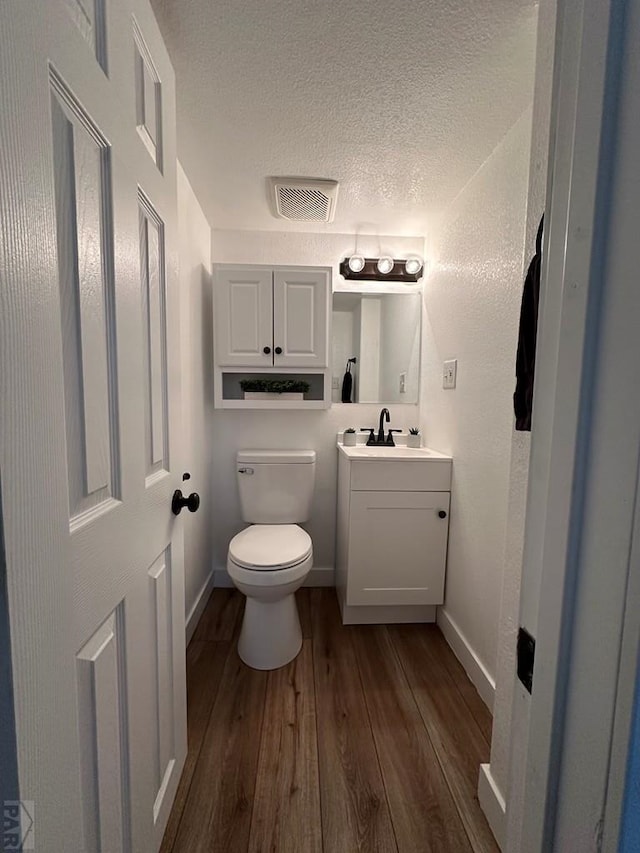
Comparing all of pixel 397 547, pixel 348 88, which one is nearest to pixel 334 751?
pixel 397 547

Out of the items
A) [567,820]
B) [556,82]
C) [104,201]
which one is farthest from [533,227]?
[567,820]

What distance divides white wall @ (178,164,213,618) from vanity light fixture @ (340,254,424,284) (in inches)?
31.2

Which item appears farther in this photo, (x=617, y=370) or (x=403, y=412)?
(x=403, y=412)

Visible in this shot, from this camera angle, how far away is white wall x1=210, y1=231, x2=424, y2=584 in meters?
2.06

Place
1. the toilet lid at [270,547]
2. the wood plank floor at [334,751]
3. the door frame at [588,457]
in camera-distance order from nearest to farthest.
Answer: the door frame at [588,457]
the wood plank floor at [334,751]
the toilet lid at [270,547]

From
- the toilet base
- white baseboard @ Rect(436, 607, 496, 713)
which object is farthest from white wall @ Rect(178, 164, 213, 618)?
white baseboard @ Rect(436, 607, 496, 713)

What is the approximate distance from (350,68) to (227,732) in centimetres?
213

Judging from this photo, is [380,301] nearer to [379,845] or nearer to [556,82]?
[556,82]

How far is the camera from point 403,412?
2182 mm

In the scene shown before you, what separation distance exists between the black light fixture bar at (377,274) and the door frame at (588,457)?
1.80 m

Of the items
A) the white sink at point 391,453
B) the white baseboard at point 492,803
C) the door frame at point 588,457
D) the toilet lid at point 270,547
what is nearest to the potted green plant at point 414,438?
the white sink at point 391,453

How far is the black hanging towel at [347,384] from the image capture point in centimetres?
212

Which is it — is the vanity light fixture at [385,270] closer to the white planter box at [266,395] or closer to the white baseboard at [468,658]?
the white planter box at [266,395]

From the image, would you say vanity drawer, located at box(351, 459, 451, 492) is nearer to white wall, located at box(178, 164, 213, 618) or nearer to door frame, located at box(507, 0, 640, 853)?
white wall, located at box(178, 164, 213, 618)
